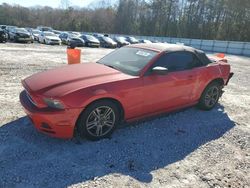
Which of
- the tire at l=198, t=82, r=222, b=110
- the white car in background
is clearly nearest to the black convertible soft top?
the tire at l=198, t=82, r=222, b=110

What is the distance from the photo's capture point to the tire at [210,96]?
19.4 ft

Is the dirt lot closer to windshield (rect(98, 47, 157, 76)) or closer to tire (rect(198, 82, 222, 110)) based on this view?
tire (rect(198, 82, 222, 110))

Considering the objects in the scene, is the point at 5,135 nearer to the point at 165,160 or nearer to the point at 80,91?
the point at 80,91

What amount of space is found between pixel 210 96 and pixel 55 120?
3.83 metres

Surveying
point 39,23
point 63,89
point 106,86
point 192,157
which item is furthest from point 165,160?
point 39,23

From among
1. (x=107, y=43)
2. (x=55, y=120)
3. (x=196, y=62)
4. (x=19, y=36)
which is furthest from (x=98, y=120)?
(x=107, y=43)

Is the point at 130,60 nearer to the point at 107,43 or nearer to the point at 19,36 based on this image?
the point at 19,36

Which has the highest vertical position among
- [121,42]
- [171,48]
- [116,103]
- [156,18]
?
[156,18]

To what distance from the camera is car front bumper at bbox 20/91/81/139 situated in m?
3.73

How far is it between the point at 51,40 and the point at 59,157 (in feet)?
77.5

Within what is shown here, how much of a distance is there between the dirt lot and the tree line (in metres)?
45.0

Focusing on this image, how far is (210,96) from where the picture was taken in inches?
238

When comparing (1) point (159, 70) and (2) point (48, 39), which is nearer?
(1) point (159, 70)

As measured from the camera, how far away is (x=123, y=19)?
67125 millimetres
